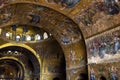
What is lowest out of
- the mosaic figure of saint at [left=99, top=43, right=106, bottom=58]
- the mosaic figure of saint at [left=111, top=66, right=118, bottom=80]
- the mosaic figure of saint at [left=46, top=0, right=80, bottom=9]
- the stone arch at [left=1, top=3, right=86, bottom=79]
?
the mosaic figure of saint at [left=111, top=66, right=118, bottom=80]

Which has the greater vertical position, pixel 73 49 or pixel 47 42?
pixel 47 42

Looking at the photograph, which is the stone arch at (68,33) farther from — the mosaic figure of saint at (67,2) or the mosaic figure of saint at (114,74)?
the mosaic figure of saint at (114,74)

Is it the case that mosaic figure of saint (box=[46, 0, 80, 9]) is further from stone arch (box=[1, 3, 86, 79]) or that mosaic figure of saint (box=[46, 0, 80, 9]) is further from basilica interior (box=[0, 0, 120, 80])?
stone arch (box=[1, 3, 86, 79])

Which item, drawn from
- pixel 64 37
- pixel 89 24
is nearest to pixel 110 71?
pixel 89 24

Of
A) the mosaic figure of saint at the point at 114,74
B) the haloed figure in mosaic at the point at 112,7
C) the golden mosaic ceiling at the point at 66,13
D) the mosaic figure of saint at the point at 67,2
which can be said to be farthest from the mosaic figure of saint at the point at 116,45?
the mosaic figure of saint at the point at 67,2

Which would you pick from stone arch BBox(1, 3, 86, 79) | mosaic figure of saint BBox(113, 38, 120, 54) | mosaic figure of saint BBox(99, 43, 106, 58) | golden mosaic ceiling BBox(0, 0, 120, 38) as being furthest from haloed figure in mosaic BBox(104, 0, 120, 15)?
stone arch BBox(1, 3, 86, 79)

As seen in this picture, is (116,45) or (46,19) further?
(46,19)

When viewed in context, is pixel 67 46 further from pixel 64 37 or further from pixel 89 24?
pixel 89 24

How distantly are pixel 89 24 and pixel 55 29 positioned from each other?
478cm

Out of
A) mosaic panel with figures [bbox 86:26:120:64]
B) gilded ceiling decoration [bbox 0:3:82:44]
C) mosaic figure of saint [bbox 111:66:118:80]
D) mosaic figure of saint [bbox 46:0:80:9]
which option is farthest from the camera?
gilded ceiling decoration [bbox 0:3:82:44]

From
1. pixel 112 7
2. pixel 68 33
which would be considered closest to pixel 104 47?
pixel 112 7

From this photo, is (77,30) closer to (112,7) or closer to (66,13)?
(66,13)

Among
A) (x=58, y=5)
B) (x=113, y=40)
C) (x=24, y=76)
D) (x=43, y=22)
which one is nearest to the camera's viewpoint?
(x=113, y=40)

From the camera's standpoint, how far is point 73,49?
1936cm
